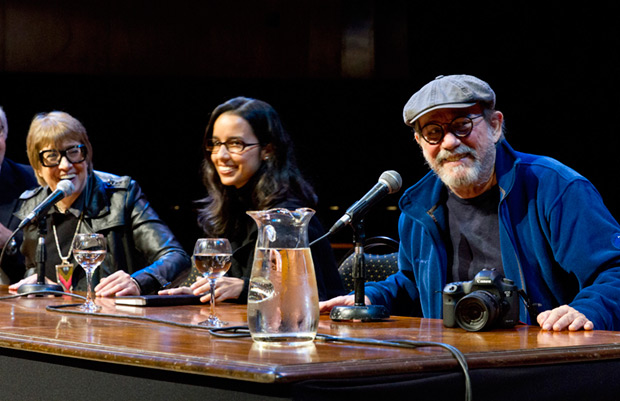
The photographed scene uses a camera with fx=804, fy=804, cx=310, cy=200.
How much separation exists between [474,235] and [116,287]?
118 centimetres

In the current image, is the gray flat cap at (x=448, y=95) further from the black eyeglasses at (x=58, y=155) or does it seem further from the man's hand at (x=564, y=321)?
the black eyeglasses at (x=58, y=155)

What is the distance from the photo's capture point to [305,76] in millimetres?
7035

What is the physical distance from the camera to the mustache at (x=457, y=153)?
237 centimetres

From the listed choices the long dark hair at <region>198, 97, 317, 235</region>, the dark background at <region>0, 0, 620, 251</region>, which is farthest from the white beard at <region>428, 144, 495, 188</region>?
the dark background at <region>0, 0, 620, 251</region>

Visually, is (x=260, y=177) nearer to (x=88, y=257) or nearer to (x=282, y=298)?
(x=88, y=257)

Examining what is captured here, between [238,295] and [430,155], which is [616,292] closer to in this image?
[430,155]

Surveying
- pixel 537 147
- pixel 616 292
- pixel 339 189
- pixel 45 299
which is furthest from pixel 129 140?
pixel 616 292

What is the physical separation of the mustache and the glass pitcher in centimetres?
119

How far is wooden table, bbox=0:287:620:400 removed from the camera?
1054 mm

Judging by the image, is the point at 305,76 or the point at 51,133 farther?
the point at 305,76

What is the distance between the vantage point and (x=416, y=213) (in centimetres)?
254

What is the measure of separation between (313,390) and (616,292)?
1135mm

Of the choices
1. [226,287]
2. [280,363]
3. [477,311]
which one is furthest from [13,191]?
[280,363]

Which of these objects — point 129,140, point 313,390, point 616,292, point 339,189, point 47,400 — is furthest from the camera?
point 339,189
